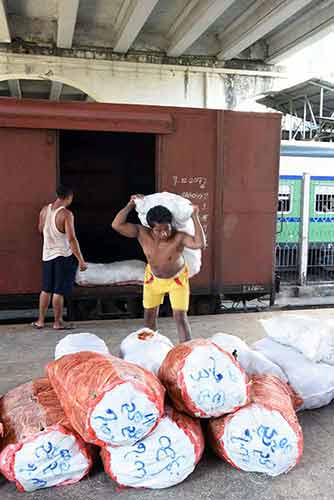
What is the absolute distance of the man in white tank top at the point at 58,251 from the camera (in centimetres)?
558

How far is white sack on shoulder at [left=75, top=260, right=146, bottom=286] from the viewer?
640 cm

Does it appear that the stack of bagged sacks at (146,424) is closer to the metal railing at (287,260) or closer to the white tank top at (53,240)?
the white tank top at (53,240)

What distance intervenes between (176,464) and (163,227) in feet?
7.10

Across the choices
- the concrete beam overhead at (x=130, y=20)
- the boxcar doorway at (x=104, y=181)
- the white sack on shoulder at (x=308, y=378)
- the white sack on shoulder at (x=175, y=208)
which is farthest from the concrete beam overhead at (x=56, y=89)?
the white sack on shoulder at (x=308, y=378)

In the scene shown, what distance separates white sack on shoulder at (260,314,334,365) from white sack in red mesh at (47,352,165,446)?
4.87 feet

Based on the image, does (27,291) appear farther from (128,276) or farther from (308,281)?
(308,281)

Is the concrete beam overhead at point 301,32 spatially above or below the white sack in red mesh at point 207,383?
above

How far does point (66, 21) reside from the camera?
11.4 metres

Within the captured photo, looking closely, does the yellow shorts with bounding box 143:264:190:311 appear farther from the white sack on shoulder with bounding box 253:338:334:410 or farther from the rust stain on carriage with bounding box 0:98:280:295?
the rust stain on carriage with bounding box 0:98:280:295

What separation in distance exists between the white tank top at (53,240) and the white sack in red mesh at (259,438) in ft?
11.0

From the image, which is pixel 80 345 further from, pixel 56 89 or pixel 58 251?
pixel 56 89

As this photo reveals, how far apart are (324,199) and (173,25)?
20.2 ft

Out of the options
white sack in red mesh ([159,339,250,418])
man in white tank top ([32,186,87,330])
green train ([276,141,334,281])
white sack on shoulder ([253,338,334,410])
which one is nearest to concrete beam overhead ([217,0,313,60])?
green train ([276,141,334,281])

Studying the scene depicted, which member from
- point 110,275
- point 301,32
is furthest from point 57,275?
point 301,32
